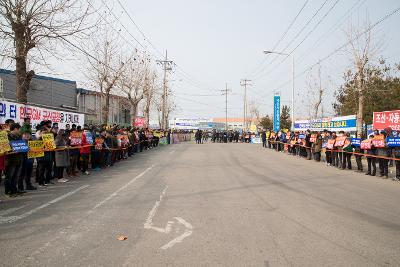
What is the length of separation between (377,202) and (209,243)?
5.62m

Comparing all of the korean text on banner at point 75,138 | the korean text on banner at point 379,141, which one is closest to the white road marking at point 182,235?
the korean text on banner at point 75,138

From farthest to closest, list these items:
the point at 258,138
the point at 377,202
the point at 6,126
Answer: the point at 258,138, the point at 6,126, the point at 377,202

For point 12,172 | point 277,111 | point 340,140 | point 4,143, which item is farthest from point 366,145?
point 277,111

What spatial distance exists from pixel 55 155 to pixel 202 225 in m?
8.15

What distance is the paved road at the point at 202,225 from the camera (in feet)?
17.1

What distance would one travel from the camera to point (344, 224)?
7.12 metres

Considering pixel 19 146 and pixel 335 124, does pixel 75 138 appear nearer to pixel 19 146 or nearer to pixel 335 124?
pixel 19 146

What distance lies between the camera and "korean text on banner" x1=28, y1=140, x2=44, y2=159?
37.5ft

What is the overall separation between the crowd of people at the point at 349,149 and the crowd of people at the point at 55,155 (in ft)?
36.0

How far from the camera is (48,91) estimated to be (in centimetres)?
3556

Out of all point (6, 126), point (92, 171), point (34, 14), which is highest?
point (34, 14)

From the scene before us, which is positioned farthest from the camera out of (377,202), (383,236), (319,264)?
(377,202)

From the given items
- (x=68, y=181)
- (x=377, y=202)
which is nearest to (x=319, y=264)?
(x=377, y=202)

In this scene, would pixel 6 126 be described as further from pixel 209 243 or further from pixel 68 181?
pixel 209 243
